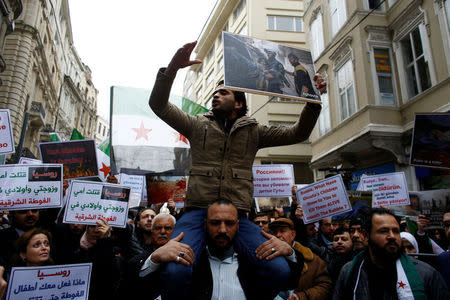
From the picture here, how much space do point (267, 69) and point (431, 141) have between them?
153 inches

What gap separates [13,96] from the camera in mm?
20875

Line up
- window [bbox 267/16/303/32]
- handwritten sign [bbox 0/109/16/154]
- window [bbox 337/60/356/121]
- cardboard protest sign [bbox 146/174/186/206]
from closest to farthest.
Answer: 1. handwritten sign [bbox 0/109/16/154]
2. cardboard protest sign [bbox 146/174/186/206]
3. window [bbox 337/60/356/121]
4. window [bbox 267/16/303/32]

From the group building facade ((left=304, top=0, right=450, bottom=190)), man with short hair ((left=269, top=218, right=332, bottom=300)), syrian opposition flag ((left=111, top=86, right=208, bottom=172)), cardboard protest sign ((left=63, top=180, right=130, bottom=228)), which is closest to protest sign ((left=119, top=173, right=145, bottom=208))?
syrian opposition flag ((left=111, top=86, right=208, bottom=172))

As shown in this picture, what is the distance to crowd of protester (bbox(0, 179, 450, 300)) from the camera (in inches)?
117

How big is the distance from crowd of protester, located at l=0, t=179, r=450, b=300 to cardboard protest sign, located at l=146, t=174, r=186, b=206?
1.97 metres

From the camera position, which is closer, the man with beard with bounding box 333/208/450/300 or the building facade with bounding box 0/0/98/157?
the man with beard with bounding box 333/208/450/300

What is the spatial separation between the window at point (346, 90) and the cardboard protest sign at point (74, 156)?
384 inches

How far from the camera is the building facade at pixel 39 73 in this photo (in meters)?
21.2

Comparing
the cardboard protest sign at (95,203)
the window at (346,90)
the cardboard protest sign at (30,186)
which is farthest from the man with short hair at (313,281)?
the window at (346,90)

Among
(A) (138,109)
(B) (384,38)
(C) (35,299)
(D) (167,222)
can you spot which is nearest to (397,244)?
(D) (167,222)

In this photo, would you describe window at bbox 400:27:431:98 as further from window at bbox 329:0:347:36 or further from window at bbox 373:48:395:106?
window at bbox 329:0:347:36

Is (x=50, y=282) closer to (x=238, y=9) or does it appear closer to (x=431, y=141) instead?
(x=431, y=141)

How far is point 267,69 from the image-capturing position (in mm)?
3283

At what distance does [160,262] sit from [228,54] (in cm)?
184
